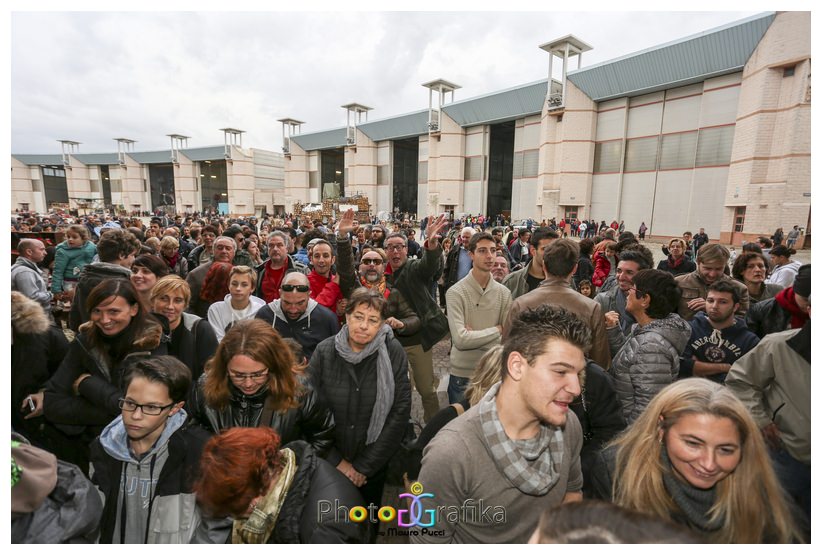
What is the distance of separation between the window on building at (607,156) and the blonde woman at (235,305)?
25.7m

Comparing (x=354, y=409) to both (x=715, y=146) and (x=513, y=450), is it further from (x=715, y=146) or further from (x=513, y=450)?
(x=715, y=146)

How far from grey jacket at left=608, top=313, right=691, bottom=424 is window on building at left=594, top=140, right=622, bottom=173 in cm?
2515

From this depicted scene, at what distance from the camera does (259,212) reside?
4650cm

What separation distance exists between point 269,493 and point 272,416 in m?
0.56

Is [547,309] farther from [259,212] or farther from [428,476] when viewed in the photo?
[259,212]

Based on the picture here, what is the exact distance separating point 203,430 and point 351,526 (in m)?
0.96

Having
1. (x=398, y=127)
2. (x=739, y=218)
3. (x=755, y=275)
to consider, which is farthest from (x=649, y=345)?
(x=398, y=127)

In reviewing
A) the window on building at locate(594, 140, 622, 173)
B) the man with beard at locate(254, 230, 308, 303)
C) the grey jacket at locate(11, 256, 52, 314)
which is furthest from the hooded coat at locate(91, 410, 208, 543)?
the window on building at locate(594, 140, 622, 173)

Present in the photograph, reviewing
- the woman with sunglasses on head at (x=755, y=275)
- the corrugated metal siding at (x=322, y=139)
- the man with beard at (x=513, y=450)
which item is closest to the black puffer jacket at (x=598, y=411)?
the man with beard at (x=513, y=450)

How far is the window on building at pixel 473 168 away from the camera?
1219 inches

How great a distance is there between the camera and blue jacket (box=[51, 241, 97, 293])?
217 inches

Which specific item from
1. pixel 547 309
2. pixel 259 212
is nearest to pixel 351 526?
pixel 547 309

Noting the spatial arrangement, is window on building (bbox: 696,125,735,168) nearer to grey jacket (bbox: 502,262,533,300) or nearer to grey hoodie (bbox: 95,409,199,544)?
grey jacket (bbox: 502,262,533,300)

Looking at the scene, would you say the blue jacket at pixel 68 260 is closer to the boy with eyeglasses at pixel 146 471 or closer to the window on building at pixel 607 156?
Result: the boy with eyeglasses at pixel 146 471
